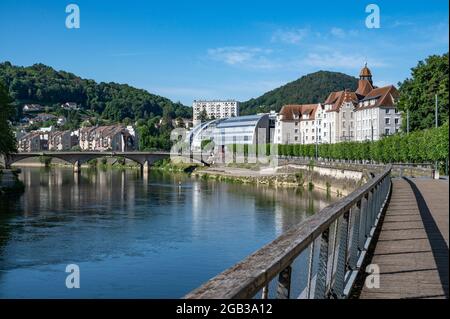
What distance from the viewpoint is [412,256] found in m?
10.3

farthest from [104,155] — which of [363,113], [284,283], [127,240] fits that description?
[284,283]

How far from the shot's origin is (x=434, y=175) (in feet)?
158

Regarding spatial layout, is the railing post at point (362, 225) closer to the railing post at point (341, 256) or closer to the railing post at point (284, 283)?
the railing post at point (341, 256)

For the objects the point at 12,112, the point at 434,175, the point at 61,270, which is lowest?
the point at 61,270

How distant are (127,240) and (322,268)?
2889 cm

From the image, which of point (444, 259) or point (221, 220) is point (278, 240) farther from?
point (221, 220)

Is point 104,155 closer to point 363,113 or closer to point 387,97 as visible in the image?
point 363,113

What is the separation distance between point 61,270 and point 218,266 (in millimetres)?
6729

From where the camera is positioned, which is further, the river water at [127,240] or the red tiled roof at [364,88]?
the red tiled roof at [364,88]

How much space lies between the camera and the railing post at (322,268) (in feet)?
20.7

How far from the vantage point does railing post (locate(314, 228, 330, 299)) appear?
632cm

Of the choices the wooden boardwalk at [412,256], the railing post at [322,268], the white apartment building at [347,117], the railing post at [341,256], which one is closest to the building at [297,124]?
the white apartment building at [347,117]

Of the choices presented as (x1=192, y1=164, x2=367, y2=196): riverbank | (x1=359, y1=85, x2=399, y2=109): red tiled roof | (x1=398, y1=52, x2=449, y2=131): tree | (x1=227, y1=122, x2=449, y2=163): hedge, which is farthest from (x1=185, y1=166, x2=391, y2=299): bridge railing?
(x1=359, y1=85, x2=399, y2=109): red tiled roof
